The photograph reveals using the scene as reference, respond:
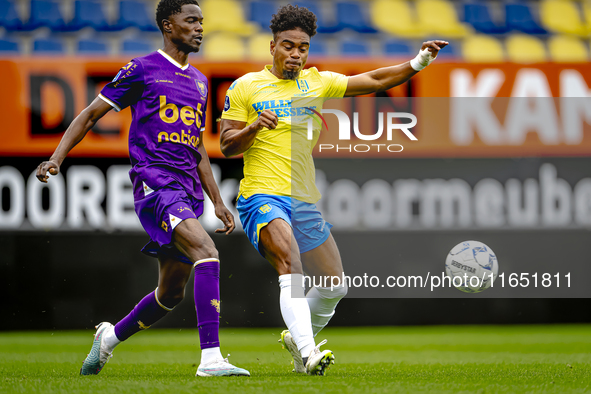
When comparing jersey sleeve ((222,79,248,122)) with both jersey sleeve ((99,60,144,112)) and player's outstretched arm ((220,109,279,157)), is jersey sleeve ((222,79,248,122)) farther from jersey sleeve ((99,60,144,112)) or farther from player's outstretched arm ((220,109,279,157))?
jersey sleeve ((99,60,144,112))

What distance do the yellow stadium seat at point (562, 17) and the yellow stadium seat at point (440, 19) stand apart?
46.2 inches

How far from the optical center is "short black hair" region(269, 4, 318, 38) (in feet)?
12.5

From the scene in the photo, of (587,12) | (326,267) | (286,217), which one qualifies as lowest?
(326,267)

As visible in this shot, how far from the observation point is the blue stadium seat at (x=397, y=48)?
8.88 meters

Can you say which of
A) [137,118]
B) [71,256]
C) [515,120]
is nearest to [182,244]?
[137,118]

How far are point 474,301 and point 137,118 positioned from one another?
492 cm

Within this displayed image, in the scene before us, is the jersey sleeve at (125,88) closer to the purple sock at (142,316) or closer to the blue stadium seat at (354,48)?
the purple sock at (142,316)

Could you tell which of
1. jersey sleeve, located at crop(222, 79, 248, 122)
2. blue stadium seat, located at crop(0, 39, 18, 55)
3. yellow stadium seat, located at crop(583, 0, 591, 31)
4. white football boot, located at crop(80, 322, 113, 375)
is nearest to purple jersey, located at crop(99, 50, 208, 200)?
jersey sleeve, located at crop(222, 79, 248, 122)

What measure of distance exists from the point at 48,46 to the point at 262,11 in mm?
2693

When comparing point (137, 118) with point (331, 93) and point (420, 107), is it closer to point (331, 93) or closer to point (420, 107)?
point (331, 93)

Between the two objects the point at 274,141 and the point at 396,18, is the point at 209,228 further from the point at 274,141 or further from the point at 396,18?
the point at 396,18

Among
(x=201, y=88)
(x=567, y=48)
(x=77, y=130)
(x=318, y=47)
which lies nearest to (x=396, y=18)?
(x=318, y=47)

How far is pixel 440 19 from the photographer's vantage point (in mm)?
9531

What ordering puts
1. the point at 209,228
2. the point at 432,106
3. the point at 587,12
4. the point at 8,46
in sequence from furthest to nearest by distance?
the point at 587,12 → the point at 8,46 → the point at 209,228 → the point at 432,106
